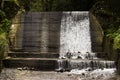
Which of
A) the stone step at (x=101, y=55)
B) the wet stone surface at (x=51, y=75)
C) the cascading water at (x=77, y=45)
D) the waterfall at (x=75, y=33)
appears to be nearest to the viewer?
the wet stone surface at (x=51, y=75)

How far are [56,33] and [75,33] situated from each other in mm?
1072

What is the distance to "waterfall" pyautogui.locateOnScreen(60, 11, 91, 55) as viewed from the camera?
17016 mm

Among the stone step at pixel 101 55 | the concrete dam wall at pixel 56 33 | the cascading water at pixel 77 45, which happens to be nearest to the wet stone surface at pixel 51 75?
the cascading water at pixel 77 45

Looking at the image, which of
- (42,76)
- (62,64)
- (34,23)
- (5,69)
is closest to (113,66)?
(62,64)

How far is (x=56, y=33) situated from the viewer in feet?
58.0

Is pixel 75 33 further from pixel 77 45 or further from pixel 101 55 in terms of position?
pixel 101 55

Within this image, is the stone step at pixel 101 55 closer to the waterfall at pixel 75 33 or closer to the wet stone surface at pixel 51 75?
the waterfall at pixel 75 33

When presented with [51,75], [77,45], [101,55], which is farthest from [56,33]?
[51,75]

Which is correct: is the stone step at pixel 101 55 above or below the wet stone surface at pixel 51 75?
above

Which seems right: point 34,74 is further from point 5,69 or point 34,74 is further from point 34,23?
point 34,23

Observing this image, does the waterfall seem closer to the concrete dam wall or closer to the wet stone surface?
the concrete dam wall

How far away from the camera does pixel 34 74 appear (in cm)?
1289

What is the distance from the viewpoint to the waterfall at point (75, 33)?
17016 millimetres

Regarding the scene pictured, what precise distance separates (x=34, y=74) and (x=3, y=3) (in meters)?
6.98
